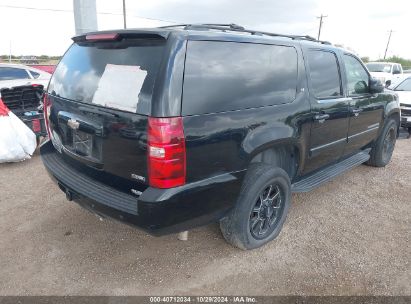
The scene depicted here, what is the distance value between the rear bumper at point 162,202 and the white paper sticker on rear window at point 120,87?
63 cm

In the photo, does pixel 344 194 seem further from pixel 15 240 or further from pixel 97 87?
pixel 15 240

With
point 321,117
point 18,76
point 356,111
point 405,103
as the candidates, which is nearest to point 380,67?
point 405,103

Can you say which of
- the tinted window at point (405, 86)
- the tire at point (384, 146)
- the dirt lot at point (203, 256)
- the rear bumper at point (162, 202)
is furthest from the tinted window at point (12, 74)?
the tinted window at point (405, 86)

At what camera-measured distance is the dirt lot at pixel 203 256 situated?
9.04 feet

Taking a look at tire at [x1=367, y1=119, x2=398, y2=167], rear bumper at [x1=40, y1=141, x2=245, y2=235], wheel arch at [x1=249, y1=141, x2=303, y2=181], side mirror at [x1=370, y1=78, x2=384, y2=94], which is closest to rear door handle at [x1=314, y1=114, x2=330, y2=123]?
wheel arch at [x1=249, y1=141, x2=303, y2=181]

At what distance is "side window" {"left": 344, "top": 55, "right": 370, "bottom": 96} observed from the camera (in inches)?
167

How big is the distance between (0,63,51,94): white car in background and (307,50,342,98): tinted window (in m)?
6.15

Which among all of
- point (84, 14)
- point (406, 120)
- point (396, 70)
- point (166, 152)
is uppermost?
point (84, 14)

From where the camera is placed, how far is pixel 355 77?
173 inches

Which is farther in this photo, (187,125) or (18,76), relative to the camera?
(18,76)

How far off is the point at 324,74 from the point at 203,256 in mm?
2336

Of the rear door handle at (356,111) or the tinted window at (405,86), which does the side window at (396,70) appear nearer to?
the tinted window at (405,86)

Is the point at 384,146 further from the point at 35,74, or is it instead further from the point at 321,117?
the point at 35,74

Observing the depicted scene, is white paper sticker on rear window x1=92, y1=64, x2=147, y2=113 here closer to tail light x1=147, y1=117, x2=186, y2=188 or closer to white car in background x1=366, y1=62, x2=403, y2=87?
tail light x1=147, y1=117, x2=186, y2=188
